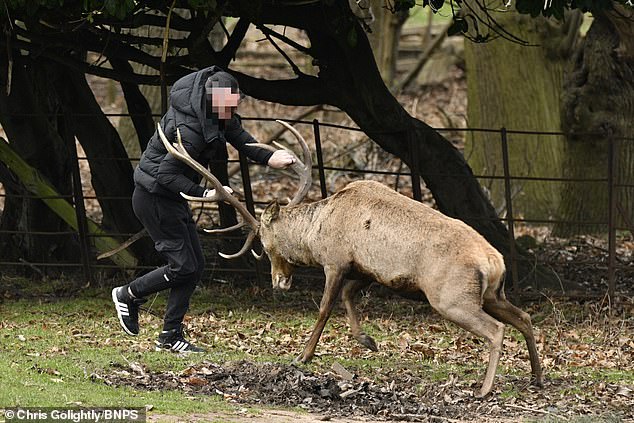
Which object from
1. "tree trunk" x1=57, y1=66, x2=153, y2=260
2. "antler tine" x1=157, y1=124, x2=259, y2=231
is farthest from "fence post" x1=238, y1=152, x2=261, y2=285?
"antler tine" x1=157, y1=124, x2=259, y2=231

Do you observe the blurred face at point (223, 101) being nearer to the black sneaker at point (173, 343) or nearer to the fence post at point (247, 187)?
the black sneaker at point (173, 343)

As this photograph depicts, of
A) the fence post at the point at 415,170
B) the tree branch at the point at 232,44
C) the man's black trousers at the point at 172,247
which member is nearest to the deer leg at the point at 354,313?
the man's black trousers at the point at 172,247

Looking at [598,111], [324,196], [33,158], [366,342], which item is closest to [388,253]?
[366,342]

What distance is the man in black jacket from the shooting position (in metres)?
8.54

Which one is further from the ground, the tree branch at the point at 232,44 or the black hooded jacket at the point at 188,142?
the tree branch at the point at 232,44

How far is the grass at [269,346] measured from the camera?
7730mm

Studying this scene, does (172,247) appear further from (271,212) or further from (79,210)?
(79,210)

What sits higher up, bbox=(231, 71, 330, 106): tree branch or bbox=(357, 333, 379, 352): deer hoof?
bbox=(231, 71, 330, 106): tree branch

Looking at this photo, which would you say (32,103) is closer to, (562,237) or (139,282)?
(139,282)

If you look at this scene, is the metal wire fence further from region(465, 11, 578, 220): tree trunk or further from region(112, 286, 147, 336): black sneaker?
region(465, 11, 578, 220): tree trunk

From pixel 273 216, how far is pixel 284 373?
139 centimetres

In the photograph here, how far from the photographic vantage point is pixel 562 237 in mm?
16219

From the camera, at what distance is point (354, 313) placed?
29.4 ft

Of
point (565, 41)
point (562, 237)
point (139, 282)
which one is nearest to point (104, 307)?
point (139, 282)
